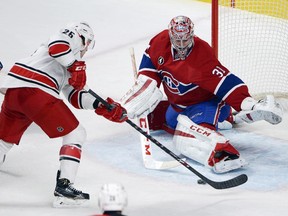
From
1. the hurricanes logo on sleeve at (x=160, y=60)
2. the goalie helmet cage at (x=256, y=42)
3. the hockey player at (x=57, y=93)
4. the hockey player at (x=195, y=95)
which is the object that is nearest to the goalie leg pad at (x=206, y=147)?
the hockey player at (x=195, y=95)

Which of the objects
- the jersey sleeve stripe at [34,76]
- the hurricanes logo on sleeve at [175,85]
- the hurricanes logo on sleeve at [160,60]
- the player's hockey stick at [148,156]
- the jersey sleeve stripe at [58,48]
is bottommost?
the player's hockey stick at [148,156]

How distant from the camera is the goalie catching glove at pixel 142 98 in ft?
15.8

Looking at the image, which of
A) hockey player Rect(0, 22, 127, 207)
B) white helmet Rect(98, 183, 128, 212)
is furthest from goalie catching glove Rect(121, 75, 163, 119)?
white helmet Rect(98, 183, 128, 212)

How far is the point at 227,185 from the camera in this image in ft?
14.2

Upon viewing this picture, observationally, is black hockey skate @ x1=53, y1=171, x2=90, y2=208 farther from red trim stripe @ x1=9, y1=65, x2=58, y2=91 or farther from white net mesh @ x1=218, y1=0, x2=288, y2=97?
white net mesh @ x1=218, y1=0, x2=288, y2=97

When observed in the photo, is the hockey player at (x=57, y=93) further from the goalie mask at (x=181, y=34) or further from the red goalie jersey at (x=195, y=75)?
the red goalie jersey at (x=195, y=75)

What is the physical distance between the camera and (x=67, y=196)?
13.4ft

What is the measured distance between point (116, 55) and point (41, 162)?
2.07 metres

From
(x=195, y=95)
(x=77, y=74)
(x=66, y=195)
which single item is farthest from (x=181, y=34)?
(x=66, y=195)

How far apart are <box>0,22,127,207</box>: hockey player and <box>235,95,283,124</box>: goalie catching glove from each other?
38.1 inches

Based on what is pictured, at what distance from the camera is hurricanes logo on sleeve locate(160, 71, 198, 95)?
4.83 m

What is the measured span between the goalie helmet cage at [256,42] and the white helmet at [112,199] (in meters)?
3.07

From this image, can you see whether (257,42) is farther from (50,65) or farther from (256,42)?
(50,65)

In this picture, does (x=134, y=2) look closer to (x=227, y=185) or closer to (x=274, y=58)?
(x=274, y=58)
